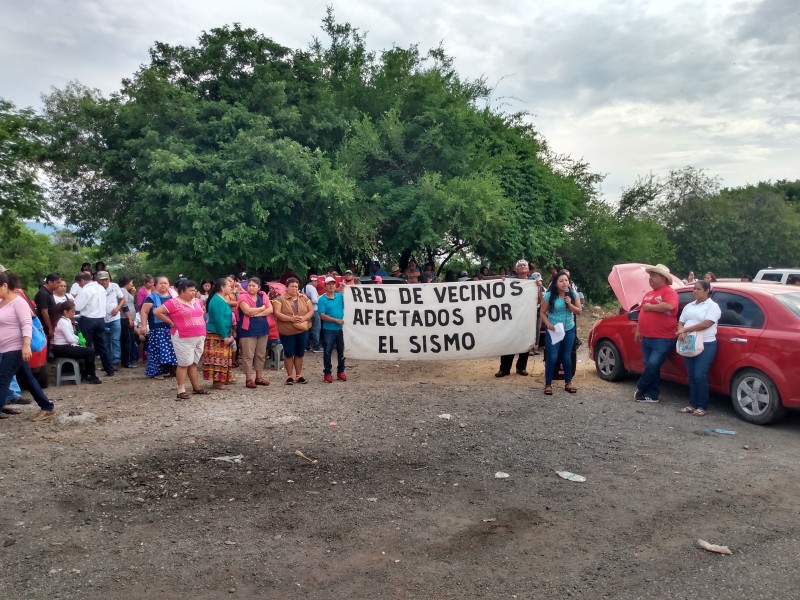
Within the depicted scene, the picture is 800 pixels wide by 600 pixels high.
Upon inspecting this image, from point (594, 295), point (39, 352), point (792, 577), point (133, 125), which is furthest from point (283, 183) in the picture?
point (594, 295)

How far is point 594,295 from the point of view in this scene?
89.0ft

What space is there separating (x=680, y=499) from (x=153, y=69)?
53.1ft

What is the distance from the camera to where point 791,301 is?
287 inches

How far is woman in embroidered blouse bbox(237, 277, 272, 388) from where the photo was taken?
360 inches

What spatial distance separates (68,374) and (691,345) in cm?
925

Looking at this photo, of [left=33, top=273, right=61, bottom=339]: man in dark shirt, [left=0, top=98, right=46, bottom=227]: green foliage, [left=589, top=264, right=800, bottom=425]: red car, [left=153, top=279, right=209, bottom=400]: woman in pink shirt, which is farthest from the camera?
[left=0, top=98, right=46, bottom=227]: green foliage

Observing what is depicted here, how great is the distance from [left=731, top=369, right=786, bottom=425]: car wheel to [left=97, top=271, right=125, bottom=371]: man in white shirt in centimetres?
971

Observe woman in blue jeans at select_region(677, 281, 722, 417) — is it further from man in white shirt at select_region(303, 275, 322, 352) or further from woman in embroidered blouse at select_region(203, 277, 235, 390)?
man in white shirt at select_region(303, 275, 322, 352)

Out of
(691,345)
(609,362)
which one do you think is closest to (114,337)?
(609,362)

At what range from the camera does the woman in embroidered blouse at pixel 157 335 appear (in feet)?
33.3

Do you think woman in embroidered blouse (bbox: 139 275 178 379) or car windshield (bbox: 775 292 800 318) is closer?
car windshield (bbox: 775 292 800 318)

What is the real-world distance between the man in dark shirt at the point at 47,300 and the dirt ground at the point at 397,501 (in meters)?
1.78

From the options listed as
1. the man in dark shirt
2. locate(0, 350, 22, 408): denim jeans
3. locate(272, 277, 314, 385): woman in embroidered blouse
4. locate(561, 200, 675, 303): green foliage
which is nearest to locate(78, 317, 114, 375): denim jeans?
the man in dark shirt

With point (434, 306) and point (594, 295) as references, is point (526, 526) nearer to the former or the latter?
point (434, 306)
